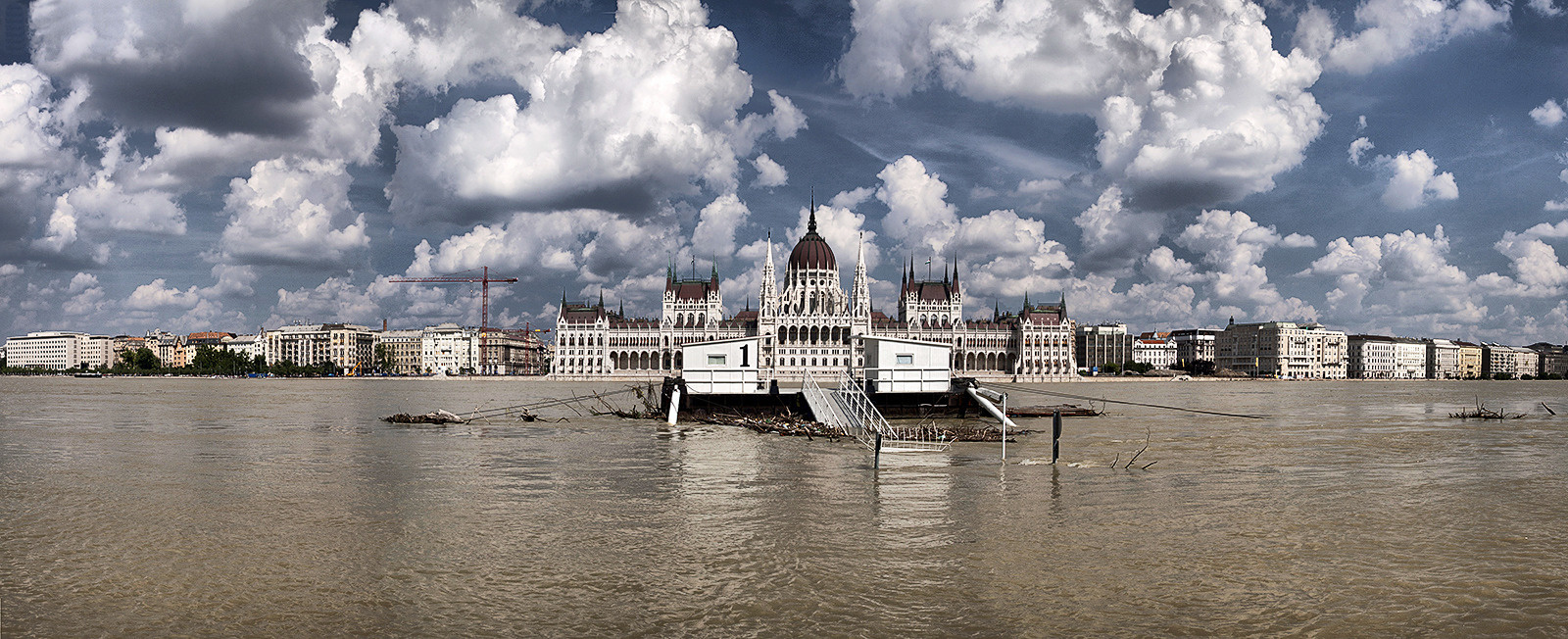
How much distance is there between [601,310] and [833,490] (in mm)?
165698

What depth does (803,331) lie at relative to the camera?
567 feet

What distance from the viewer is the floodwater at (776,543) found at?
37.6 ft

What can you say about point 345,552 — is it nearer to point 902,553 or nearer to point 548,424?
point 902,553

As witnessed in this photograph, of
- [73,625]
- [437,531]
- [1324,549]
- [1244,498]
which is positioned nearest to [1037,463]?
[1244,498]

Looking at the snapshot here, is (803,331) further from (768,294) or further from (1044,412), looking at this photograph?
(1044,412)

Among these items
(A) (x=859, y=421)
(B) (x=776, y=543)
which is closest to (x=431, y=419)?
(A) (x=859, y=421)

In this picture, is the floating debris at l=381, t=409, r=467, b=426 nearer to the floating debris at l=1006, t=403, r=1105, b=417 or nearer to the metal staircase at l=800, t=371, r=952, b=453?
the metal staircase at l=800, t=371, r=952, b=453

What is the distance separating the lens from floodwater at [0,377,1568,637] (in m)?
11.4

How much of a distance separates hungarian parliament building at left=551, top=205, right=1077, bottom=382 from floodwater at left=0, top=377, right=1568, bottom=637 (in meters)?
141

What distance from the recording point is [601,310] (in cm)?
18300

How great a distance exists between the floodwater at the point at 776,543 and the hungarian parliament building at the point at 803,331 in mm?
141133

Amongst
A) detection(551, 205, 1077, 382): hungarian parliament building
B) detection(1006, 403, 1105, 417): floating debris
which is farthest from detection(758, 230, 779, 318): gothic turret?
detection(1006, 403, 1105, 417): floating debris

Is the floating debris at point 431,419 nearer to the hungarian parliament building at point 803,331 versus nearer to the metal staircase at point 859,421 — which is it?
the metal staircase at point 859,421

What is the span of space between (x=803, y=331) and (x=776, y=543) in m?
158
